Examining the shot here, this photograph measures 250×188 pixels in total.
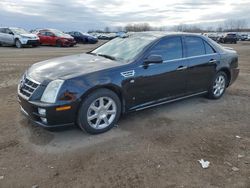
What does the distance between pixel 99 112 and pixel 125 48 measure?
58.2 inches

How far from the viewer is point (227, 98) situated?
633 centimetres

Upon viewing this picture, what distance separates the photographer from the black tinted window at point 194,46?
17.4 feet

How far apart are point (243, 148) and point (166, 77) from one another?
5.81 ft

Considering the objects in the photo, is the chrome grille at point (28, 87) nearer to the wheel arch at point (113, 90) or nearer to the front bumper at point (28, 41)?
the wheel arch at point (113, 90)

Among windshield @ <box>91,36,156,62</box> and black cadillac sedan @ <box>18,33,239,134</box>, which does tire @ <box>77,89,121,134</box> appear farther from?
windshield @ <box>91,36,156,62</box>

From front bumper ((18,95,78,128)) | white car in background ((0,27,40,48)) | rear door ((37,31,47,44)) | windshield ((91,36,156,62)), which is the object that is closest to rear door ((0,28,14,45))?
white car in background ((0,27,40,48))

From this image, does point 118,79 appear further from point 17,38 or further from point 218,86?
point 17,38

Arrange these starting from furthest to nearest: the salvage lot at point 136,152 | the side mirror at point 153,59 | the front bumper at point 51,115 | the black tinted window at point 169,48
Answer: the black tinted window at point 169,48
the side mirror at point 153,59
the front bumper at point 51,115
the salvage lot at point 136,152

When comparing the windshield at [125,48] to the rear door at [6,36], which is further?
the rear door at [6,36]

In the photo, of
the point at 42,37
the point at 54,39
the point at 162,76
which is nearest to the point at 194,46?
the point at 162,76

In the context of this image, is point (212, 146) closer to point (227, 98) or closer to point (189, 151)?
point (189, 151)

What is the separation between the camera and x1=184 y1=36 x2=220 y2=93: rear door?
208 inches

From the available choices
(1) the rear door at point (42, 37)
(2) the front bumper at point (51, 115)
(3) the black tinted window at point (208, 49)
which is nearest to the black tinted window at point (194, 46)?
(3) the black tinted window at point (208, 49)

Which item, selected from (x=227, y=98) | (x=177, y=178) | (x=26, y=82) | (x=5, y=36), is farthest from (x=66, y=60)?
(x=5, y=36)
